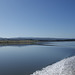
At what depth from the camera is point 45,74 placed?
10141 millimetres

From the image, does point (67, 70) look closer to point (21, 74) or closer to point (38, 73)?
point (38, 73)

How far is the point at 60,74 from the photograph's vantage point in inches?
370

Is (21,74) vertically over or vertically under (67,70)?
under

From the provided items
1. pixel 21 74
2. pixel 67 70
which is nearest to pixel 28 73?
pixel 21 74

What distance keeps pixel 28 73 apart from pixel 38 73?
1.04 meters

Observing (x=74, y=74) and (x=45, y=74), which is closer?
(x=74, y=74)

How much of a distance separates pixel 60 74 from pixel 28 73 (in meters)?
3.25

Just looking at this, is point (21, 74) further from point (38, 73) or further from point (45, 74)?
point (45, 74)

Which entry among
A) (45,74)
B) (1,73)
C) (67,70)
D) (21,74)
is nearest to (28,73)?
(21,74)

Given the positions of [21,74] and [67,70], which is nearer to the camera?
[67,70]

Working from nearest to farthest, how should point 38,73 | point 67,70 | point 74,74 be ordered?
point 74,74 → point 67,70 → point 38,73

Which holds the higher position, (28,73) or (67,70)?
(67,70)

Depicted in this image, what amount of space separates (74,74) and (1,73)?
679 centimetres

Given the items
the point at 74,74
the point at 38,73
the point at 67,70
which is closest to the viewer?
the point at 74,74
